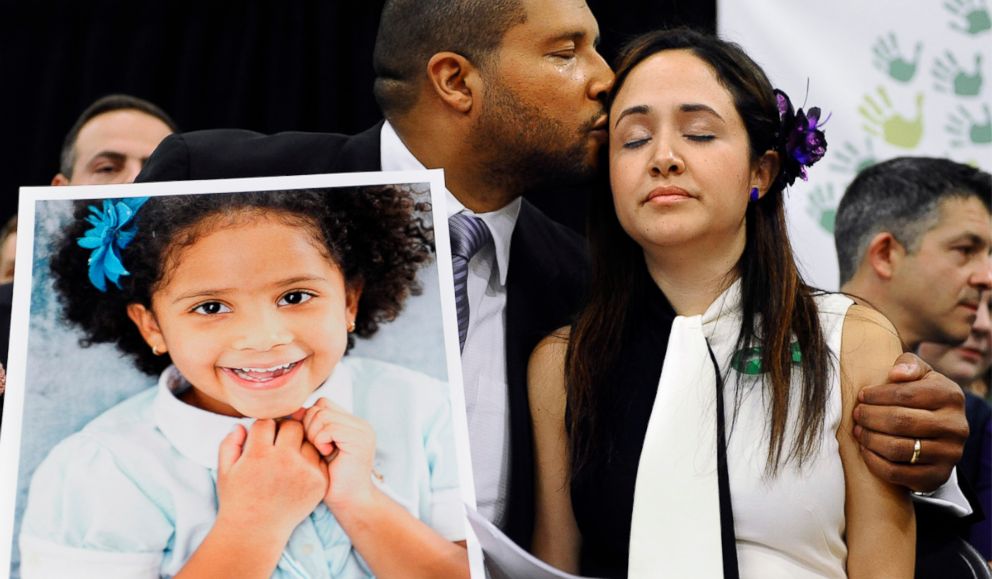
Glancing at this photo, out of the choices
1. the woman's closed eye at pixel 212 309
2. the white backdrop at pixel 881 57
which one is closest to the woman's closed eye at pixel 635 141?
the woman's closed eye at pixel 212 309

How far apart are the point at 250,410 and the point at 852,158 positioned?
179 centimetres

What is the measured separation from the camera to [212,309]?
1.44 meters

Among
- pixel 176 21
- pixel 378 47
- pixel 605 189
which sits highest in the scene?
pixel 176 21

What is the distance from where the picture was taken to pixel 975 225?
2.81 metres

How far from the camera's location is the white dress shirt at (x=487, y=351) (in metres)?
1.68

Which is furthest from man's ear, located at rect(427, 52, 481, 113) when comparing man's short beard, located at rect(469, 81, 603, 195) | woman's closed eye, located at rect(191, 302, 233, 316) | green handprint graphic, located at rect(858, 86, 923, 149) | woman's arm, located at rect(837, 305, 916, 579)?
green handprint graphic, located at rect(858, 86, 923, 149)

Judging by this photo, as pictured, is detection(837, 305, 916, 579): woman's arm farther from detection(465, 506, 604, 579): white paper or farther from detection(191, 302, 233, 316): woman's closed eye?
detection(191, 302, 233, 316): woman's closed eye

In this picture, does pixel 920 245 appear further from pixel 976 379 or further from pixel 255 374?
pixel 255 374

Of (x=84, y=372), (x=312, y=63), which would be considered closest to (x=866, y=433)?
(x=84, y=372)

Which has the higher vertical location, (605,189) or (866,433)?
(605,189)

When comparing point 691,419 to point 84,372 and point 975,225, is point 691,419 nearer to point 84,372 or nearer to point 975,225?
point 84,372

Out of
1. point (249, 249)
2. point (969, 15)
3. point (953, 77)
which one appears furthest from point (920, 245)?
point (249, 249)

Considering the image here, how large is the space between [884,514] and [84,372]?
1.05m

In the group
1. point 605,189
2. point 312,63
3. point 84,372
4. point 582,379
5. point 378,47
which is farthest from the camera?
point 312,63
